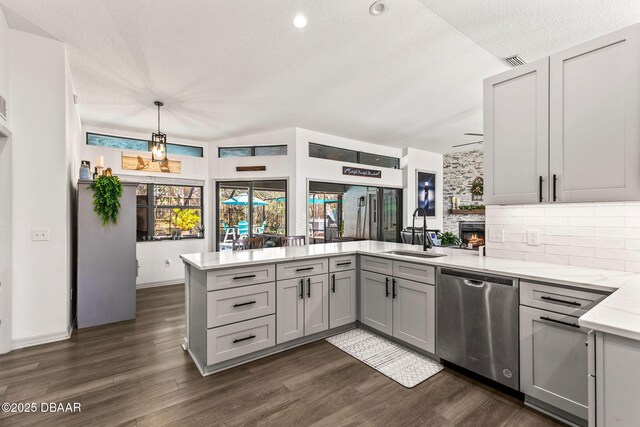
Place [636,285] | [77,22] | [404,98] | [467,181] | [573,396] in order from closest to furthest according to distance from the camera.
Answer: [636,285]
[573,396]
[77,22]
[404,98]
[467,181]

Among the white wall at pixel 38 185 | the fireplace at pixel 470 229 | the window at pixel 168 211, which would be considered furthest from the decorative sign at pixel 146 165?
the fireplace at pixel 470 229

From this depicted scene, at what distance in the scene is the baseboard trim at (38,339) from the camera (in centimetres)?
290

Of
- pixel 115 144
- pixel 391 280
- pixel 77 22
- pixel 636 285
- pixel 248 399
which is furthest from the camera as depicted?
pixel 115 144

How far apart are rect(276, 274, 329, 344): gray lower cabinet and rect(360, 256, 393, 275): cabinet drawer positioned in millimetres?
475

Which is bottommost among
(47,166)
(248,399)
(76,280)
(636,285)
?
(248,399)

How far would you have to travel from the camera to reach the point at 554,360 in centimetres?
190

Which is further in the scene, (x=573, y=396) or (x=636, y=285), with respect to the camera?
(x=573, y=396)

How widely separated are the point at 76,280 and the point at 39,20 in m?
2.79

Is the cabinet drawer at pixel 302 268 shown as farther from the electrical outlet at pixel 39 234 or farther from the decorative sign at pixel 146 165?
the decorative sign at pixel 146 165

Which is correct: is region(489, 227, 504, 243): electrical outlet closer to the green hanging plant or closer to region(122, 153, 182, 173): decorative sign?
the green hanging plant

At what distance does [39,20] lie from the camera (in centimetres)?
267

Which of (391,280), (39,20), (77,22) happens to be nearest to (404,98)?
(391,280)

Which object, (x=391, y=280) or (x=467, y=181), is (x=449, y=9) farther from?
(x=467, y=181)

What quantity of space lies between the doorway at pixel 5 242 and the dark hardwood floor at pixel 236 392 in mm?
245
